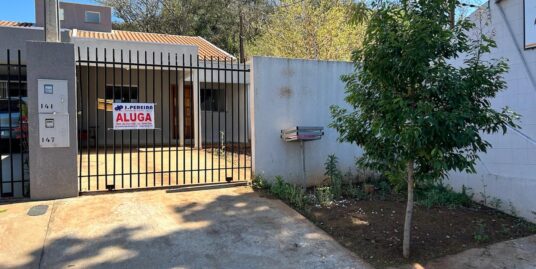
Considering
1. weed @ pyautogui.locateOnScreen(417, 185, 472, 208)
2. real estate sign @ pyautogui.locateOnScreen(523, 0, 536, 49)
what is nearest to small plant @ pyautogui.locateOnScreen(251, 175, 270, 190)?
weed @ pyautogui.locateOnScreen(417, 185, 472, 208)

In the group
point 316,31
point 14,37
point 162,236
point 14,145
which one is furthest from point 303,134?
point 14,37

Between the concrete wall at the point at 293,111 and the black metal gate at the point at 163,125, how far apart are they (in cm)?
45

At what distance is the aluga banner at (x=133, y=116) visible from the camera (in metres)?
6.61

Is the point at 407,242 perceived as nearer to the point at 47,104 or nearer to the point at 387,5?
the point at 387,5

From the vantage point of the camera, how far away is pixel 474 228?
5836 millimetres

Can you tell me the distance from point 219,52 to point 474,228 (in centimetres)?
1322

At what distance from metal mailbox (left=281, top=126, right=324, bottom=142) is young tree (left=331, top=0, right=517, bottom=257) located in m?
2.44

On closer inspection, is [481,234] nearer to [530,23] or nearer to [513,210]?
[513,210]

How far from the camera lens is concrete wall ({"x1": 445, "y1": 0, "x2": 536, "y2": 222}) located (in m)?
6.25

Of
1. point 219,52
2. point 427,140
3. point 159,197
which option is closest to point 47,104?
point 159,197

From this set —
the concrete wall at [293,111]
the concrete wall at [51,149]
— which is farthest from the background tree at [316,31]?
the concrete wall at [51,149]

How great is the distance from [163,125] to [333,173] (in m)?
7.49

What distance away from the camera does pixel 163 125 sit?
44.3ft

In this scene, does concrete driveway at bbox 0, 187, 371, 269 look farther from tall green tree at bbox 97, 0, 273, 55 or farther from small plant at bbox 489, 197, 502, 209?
tall green tree at bbox 97, 0, 273, 55
